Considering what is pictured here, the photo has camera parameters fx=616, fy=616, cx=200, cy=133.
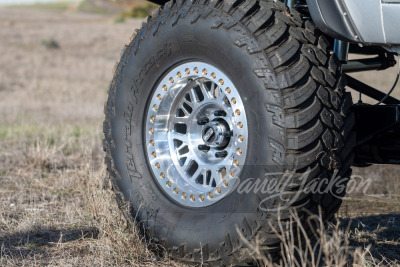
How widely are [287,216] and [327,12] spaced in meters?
1.08

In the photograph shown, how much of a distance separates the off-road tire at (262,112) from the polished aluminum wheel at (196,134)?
0.07 metres

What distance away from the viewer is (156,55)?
3.62 meters

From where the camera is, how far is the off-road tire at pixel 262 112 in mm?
2955

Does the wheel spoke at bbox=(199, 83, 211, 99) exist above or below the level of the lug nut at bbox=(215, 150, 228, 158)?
above

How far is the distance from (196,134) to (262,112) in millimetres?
702

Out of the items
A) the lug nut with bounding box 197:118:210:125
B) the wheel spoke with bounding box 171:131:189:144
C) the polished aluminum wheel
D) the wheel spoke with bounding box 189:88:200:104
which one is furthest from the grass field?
the wheel spoke with bounding box 189:88:200:104

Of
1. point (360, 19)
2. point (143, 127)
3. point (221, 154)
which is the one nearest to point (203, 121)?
point (221, 154)

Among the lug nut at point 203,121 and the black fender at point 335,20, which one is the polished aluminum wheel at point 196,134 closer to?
the lug nut at point 203,121

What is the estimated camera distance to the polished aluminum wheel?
3.26 m

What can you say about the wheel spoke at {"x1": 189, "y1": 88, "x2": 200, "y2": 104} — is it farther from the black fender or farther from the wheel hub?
the black fender

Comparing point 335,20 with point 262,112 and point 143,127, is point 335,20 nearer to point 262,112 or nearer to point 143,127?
point 262,112

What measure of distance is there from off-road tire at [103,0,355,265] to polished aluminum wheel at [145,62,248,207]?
2.9 inches

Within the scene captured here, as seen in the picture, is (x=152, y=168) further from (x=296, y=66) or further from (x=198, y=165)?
(x=296, y=66)

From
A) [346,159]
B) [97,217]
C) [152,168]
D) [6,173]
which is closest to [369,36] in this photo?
[346,159]
